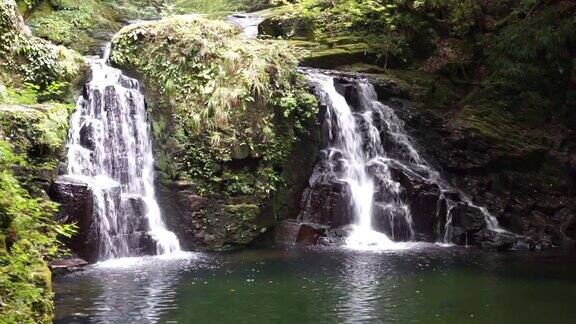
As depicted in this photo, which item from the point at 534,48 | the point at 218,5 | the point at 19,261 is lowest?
the point at 19,261

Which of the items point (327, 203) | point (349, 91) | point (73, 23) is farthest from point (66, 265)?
point (73, 23)

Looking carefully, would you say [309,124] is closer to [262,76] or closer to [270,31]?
[262,76]

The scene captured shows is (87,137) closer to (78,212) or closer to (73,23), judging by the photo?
(78,212)

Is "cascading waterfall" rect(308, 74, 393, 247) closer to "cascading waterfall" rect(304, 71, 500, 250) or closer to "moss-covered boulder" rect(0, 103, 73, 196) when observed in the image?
"cascading waterfall" rect(304, 71, 500, 250)

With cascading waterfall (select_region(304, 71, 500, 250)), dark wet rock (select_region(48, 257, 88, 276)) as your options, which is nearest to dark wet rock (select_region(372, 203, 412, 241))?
cascading waterfall (select_region(304, 71, 500, 250))

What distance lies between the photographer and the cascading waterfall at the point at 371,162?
625 inches

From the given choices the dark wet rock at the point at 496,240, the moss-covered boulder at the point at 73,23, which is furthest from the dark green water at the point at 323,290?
the moss-covered boulder at the point at 73,23

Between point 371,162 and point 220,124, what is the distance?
4.76m

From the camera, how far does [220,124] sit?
1479 centimetres

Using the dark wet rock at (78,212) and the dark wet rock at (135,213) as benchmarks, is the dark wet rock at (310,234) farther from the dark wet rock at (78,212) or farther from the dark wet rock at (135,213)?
the dark wet rock at (78,212)

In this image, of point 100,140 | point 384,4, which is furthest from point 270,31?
point 100,140

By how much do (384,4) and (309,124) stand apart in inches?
290

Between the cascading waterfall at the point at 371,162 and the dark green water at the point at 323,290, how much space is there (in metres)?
2.43

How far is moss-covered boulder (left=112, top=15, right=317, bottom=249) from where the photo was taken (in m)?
14.3
